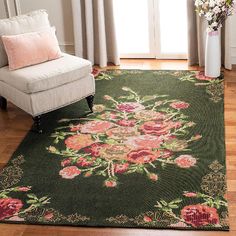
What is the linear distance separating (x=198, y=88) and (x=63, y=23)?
178 centimetres

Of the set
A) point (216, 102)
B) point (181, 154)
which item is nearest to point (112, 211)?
point (181, 154)

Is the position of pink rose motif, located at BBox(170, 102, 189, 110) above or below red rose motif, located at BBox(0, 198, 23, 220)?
above

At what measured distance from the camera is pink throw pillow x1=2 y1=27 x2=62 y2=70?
3.71m

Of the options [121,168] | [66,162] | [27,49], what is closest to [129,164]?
[121,168]

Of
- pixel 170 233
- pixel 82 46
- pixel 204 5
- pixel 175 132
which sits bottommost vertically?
pixel 170 233

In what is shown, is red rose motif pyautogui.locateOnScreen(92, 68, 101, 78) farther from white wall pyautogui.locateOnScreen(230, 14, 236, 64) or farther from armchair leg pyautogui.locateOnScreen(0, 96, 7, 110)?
white wall pyautogui.locateOnScreen(230, 14, 236, 64)

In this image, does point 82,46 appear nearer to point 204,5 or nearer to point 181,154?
point 204,5

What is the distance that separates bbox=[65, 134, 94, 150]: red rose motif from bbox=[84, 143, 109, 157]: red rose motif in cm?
5

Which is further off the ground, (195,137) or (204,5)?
(204,5)

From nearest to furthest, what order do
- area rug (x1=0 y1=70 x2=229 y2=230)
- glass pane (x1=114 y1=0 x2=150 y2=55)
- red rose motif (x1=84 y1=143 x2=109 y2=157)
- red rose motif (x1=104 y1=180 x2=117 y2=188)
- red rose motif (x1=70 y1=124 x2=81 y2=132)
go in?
area rug (x1=0 y1=70 x2=229 y2=230), red rose motif (x1=104 y1=180 x2=117 y2=188), red rose motif (x1=84 y1=143 x2=109 y2=157), red rose motif (x1=70 y1=124 x2=81 y2=132), glass pane (x1=114 y1=0 x2=150 y2=55)

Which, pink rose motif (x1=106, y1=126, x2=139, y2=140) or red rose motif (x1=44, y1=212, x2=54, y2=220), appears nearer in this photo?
red rose motif (x1=44, y1=212, x2=54, y2=220)

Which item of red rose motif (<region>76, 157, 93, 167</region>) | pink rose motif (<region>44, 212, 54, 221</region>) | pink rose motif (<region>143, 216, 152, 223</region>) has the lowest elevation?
pink rose motif (<region>143, 216, 152, 223</region>)

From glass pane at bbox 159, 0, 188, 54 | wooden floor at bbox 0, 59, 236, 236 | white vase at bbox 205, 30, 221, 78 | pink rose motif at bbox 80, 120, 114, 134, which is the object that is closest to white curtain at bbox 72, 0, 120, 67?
wooden floor at bbox 0, 59, 236, 236

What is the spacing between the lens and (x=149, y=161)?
10.5ft
